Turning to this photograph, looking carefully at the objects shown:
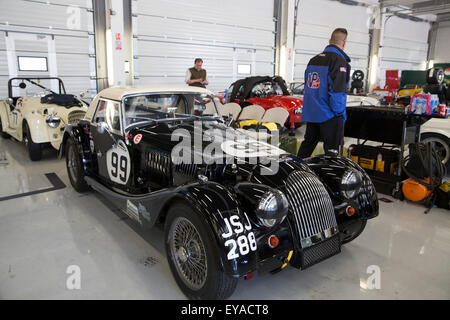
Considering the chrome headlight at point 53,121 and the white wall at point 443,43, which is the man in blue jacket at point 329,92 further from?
the white wall at point 443,43

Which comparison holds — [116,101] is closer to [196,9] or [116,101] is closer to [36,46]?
[36,46]

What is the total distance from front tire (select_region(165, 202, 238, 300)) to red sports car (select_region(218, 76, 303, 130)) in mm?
6608

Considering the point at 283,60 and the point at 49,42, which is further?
the point at 283,60

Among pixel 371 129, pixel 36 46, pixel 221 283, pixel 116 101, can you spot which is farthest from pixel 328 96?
pixel 36 46

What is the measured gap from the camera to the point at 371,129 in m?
4.88

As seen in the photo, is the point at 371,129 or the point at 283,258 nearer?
the point at 283,258

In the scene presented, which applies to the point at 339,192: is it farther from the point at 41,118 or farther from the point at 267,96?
the point at 267,96

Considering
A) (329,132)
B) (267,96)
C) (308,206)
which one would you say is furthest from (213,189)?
(267,96)

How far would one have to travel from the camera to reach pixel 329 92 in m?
4.17

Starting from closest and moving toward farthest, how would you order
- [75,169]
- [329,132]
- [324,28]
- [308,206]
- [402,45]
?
[308,206] → [329,132] → [75,169] → [324,28] → [402,45]

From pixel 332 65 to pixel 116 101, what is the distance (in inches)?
101

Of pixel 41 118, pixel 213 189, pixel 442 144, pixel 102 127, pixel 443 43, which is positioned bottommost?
pixel 442 144

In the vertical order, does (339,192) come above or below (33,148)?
above

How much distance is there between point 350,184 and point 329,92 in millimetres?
1811
